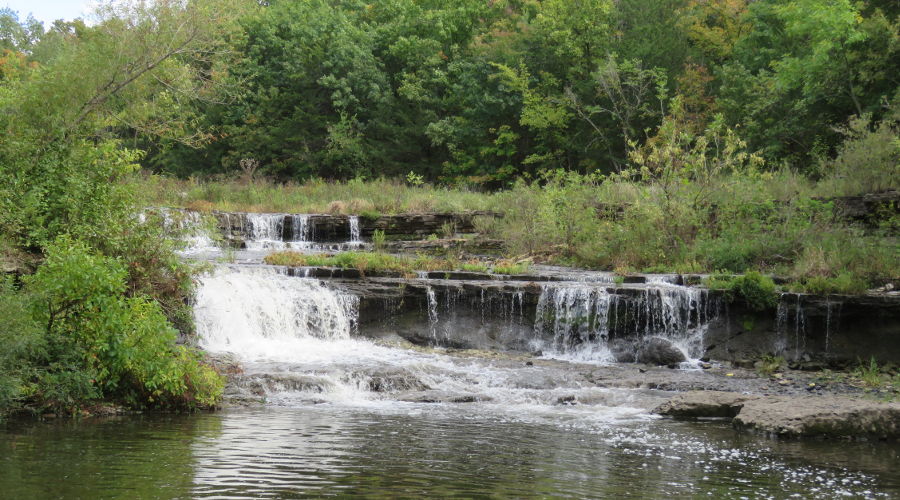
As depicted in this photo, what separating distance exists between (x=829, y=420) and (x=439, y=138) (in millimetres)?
30198

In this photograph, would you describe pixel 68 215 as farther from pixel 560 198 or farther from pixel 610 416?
pixel 560 198

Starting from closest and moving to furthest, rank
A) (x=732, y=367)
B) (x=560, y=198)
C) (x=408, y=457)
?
(x=408, y=457)
(x=732, y=367)
(x=560, y=198)

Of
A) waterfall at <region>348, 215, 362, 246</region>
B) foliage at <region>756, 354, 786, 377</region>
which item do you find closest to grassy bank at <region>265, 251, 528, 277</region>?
foliage at <region>756, 354, 786, 377</region>

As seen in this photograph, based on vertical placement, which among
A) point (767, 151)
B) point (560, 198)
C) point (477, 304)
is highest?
point (767, 151)

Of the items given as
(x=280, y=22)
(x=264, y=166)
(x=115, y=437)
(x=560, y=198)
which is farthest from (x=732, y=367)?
(x=280, y=22)

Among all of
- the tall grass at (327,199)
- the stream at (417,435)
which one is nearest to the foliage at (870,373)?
the stream at (417,435)

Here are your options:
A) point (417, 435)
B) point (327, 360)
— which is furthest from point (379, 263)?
point (417, 435)

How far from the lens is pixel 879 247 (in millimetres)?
16109

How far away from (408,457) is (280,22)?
3940 cm

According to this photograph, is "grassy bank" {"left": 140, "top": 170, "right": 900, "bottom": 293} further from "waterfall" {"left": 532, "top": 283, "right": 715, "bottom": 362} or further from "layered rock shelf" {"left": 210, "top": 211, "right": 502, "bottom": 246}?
"layered rock shelf" {"left": 210, "top": 211, "right": 502, "bottom": 246}

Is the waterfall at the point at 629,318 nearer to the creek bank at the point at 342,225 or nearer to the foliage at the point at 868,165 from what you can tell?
the foliage at the point at 868,165

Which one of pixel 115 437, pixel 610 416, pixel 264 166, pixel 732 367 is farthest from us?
pixel 264 166

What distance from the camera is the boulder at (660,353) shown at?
14.3 meters

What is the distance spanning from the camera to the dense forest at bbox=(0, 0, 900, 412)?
9.74 m
